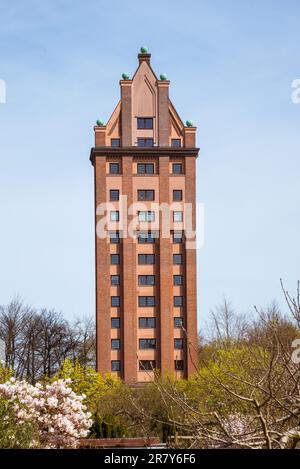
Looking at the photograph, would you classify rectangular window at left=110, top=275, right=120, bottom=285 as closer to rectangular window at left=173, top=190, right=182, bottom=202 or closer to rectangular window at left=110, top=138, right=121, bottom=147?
rectangular window at left=173, top=190, right=182, bottom=202

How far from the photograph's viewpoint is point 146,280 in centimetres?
6316

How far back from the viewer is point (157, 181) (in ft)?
207

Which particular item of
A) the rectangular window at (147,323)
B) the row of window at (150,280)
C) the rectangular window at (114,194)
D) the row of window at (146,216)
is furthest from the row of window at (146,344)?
the rectangular window at (114,194)

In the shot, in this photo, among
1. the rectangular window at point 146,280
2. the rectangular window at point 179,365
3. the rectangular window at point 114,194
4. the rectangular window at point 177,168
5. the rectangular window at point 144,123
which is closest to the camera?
the rectangular window at point 179,365

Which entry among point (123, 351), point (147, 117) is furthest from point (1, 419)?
point (147, 117)

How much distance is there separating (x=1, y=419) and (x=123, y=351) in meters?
46.8

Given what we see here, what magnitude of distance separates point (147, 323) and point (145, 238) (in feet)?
20.0

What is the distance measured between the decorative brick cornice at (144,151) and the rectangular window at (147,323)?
38.9ft

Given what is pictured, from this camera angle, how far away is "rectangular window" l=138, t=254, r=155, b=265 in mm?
63219

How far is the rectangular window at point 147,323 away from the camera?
6266 cm

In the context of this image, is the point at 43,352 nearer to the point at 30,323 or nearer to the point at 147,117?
the point at 30,323

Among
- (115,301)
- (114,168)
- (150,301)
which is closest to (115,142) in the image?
(114,168)

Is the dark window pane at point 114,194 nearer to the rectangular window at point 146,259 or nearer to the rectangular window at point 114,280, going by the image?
the rectangular window at point 146,259
